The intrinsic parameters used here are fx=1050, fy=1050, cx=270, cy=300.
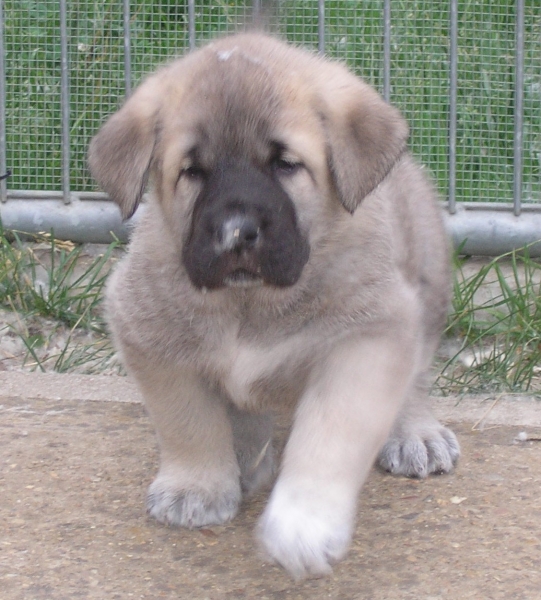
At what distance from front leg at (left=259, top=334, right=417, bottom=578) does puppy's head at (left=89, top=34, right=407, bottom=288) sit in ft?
1.04

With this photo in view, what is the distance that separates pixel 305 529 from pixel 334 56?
3.57 m

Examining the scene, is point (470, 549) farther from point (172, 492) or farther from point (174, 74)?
point (174, 74)

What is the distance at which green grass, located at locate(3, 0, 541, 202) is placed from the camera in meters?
5.50

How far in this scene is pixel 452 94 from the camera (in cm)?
533

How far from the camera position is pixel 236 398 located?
10.1 feet

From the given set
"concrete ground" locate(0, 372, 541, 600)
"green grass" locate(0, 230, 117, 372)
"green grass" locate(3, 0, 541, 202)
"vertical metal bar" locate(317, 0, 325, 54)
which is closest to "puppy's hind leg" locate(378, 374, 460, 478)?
"concrete ground" locate(0, 372, 541, 600)

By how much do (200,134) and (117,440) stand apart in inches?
49.7

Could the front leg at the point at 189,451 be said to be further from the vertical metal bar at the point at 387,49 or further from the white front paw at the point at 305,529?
the vertical metal bar at the point at 387,49

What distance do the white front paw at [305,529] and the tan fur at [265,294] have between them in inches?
0.8

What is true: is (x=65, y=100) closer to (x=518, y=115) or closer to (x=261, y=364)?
(x=518, y=115)

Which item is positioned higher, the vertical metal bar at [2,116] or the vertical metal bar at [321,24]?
the vertical metal bar at [321,24]

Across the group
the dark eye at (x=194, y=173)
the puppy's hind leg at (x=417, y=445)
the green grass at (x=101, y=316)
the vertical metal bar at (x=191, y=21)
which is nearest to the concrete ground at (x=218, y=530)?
the puppy's hind leg at (x=417, y=445)

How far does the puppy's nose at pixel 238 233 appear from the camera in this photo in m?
2.60

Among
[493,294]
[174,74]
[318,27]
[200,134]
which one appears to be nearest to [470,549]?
[200,134]
